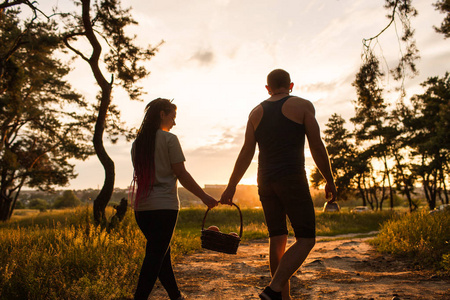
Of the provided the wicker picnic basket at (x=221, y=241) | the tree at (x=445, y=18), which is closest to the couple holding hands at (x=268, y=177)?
the wicker picnic basket at (x=221, y=241)

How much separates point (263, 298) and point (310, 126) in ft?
5.06

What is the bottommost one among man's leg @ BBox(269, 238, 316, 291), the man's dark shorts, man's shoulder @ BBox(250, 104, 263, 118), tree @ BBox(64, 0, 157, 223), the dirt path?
the dirt path

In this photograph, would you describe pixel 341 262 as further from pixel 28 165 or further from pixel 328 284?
pixel 28 165

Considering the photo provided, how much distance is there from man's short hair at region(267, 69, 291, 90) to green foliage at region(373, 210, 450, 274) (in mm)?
3865

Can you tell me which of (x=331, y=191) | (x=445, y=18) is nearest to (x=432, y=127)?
(x=445, y=18)

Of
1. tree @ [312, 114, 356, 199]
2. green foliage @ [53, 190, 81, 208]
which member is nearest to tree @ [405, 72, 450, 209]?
tree @ [312, 114, 356, 199]

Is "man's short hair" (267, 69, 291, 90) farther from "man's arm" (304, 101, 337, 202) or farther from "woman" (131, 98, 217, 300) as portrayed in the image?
"woman" (131, 98, 217, 300)

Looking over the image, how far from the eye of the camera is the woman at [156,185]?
2.91 metres

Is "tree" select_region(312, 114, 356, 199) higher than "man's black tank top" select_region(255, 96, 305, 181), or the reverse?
"tree" select_region(312, 114, 356, 199)

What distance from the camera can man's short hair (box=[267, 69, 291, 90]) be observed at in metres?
3.27

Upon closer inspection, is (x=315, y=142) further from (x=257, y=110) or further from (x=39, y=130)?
(x=39, y=130)

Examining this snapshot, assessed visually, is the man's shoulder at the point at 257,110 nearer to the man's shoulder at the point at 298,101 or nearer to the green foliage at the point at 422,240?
the man's shoulder at the point at 298,101

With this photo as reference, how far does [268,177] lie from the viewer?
122 inches

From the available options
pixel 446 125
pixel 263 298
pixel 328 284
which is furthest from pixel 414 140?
pixel 263 298
